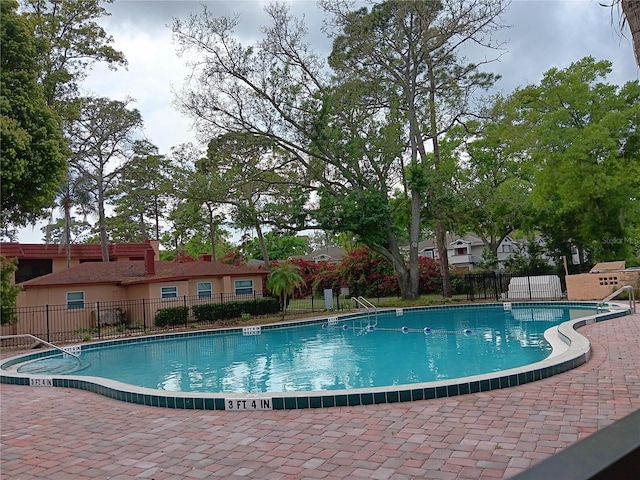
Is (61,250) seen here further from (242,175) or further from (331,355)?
(331,355)

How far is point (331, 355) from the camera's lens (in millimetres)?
12094

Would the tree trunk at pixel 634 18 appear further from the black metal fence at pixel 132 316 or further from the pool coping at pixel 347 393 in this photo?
the black metal fence at pixel 132 316

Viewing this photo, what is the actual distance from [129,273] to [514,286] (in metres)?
19.3

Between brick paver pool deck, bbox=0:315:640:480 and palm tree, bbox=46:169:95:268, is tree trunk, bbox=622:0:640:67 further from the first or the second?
palm tree, bbox=46:169:95:268

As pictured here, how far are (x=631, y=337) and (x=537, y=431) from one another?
660cm

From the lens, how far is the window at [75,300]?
20781 millimetres

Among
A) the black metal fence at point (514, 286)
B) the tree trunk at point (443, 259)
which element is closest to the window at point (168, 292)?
the tree trunk at point (443, 259)

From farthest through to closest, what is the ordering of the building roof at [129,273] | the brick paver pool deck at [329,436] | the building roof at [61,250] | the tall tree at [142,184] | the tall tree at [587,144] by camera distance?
the tall tree at [142,184]
the building roof at [61,250]
the building roof at [129,273]
the tall tree at [587,144]
the brick paver pool deck at [329,436]

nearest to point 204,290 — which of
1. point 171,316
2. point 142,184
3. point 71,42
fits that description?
point 171,316

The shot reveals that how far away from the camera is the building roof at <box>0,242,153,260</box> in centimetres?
2712

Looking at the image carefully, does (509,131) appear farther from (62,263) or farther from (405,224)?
(62,263)

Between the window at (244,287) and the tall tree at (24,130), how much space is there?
11522 millimetres

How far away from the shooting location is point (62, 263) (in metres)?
29.5

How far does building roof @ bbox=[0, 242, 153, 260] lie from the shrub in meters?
6.84
